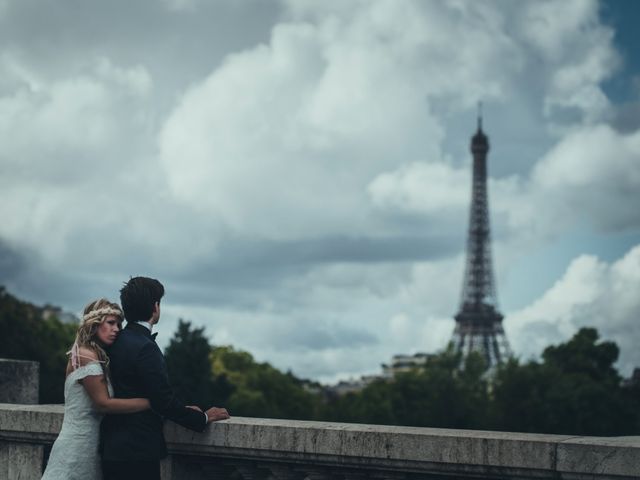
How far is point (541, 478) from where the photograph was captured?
5547mm

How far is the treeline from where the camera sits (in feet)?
180

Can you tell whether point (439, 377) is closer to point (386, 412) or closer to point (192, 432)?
point (386, 412)

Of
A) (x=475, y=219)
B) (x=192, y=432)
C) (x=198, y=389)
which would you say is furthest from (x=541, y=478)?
(x=475, y=219)

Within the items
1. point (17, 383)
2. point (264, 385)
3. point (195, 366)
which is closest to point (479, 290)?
point (264, 385)

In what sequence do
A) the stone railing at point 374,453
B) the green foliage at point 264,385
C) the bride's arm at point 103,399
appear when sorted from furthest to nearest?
the green foliage at point 264,385
the bride's arm at point 103,399
the stone railing at point 374,453

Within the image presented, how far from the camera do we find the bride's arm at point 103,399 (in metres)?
6.00

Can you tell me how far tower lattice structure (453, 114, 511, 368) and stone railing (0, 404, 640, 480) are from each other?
84108 mm

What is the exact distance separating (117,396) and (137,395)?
12 cm

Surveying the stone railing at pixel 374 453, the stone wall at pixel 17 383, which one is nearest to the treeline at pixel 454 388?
the stone wall at pixel 17 383

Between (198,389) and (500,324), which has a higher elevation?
(500,324)

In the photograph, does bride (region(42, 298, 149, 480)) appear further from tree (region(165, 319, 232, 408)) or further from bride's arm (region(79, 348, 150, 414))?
tree (region(165, 319, 232, 408))

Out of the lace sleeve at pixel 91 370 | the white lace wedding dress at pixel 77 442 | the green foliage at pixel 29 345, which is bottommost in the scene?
the white lace wedding dress at pixel 77 442

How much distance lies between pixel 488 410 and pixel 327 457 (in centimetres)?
5832

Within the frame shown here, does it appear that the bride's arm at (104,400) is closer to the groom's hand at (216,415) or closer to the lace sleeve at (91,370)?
the lace sleeve at (91,370)
